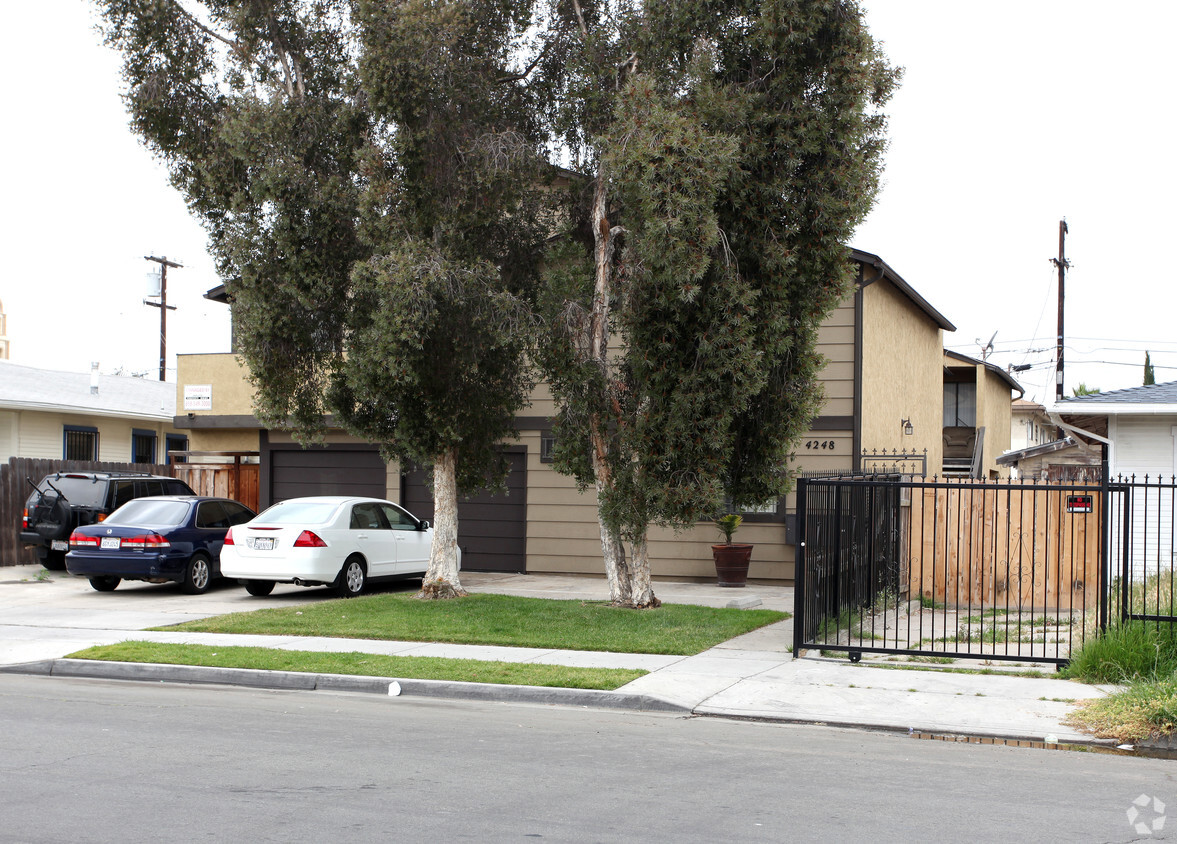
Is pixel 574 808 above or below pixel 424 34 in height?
below

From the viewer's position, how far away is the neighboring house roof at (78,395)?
26.9m

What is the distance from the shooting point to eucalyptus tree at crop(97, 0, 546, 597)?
13.4 meters

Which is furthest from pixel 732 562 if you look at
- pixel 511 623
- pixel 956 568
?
pixel 511 623

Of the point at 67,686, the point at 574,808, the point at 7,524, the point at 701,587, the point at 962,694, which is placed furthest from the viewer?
the point at 7,524

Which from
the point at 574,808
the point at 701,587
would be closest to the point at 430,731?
the point at 574,808

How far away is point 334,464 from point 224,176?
8873mm

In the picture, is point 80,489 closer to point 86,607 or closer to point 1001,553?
point 86,607

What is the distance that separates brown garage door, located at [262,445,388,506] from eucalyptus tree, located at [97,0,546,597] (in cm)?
624

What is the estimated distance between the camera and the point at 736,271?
12586 millimetres

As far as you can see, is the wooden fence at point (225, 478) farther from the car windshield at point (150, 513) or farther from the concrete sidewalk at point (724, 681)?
the concrete sidewalk at point (724, 681)

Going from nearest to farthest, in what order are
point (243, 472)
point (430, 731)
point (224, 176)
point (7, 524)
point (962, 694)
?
point (430, 731)
point (962, 694)
point (224, 176)
point (7, 524)
point (243, 472)

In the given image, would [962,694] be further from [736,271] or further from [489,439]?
[489,439]

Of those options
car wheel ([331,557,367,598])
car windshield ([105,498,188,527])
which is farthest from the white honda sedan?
car windshield ([105,498,188,527])

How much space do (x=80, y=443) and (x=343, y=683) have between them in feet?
73.9
